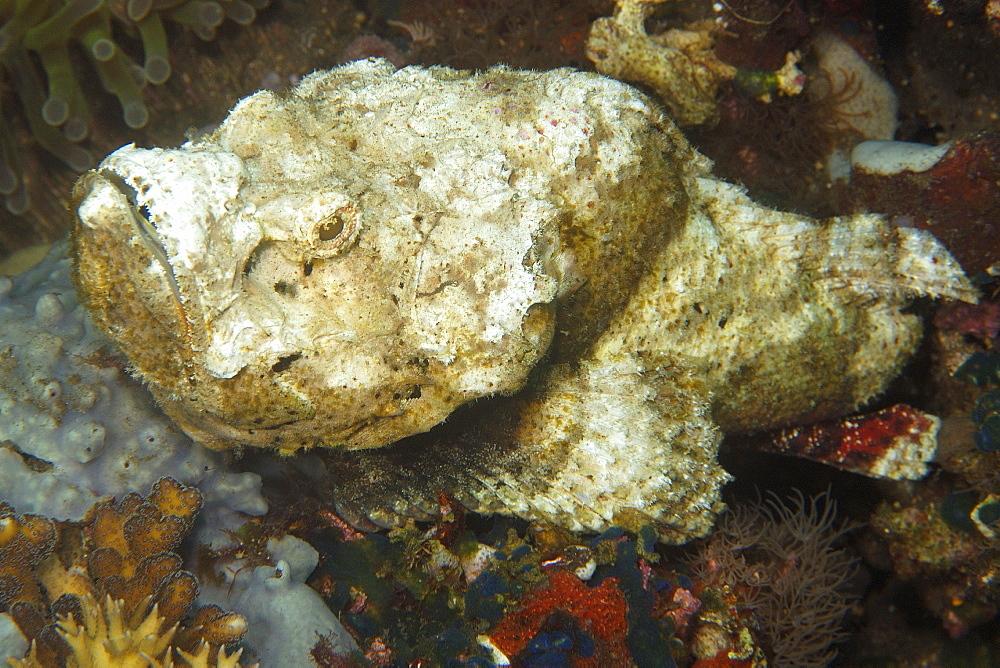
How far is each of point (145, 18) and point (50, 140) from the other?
105 centimetres

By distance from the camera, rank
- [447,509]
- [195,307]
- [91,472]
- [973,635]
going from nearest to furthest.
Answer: [195,307] → [91,472] → [447,509] → [973,635]

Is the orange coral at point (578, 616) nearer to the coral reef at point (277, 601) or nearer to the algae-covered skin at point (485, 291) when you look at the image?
the algae-covered skin at point (485, 291)

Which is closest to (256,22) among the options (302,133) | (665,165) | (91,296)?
(302,133)

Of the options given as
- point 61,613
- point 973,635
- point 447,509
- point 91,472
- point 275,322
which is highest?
point 275,322

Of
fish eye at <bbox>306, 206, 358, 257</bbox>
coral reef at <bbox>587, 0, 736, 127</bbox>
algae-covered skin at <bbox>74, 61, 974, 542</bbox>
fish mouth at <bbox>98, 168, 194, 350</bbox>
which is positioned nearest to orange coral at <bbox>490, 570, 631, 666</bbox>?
algae-covered skin at <bbox>74, 61, 974, 542</bbox>

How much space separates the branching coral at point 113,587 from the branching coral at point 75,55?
2.57 m

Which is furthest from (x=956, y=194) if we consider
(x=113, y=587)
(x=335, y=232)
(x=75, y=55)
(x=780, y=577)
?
(x=75, y=55)

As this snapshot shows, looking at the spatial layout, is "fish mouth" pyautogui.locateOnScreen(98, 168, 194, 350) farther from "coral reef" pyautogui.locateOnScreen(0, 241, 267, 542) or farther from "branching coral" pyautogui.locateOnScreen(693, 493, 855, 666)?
"branching coral" pyautogui.locateOnScreen(693, 493, 855, 666)

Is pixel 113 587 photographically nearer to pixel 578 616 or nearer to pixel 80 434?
pixel 80 434

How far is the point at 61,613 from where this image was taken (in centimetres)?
221

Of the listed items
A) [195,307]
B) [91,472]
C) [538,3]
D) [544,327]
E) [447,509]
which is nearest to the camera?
[195,307]

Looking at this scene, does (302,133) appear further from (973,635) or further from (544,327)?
(973,635)

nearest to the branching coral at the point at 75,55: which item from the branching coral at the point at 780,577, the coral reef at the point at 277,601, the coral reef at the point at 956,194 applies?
the coral reef at the point at 277,601

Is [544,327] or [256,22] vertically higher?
[256,22]
